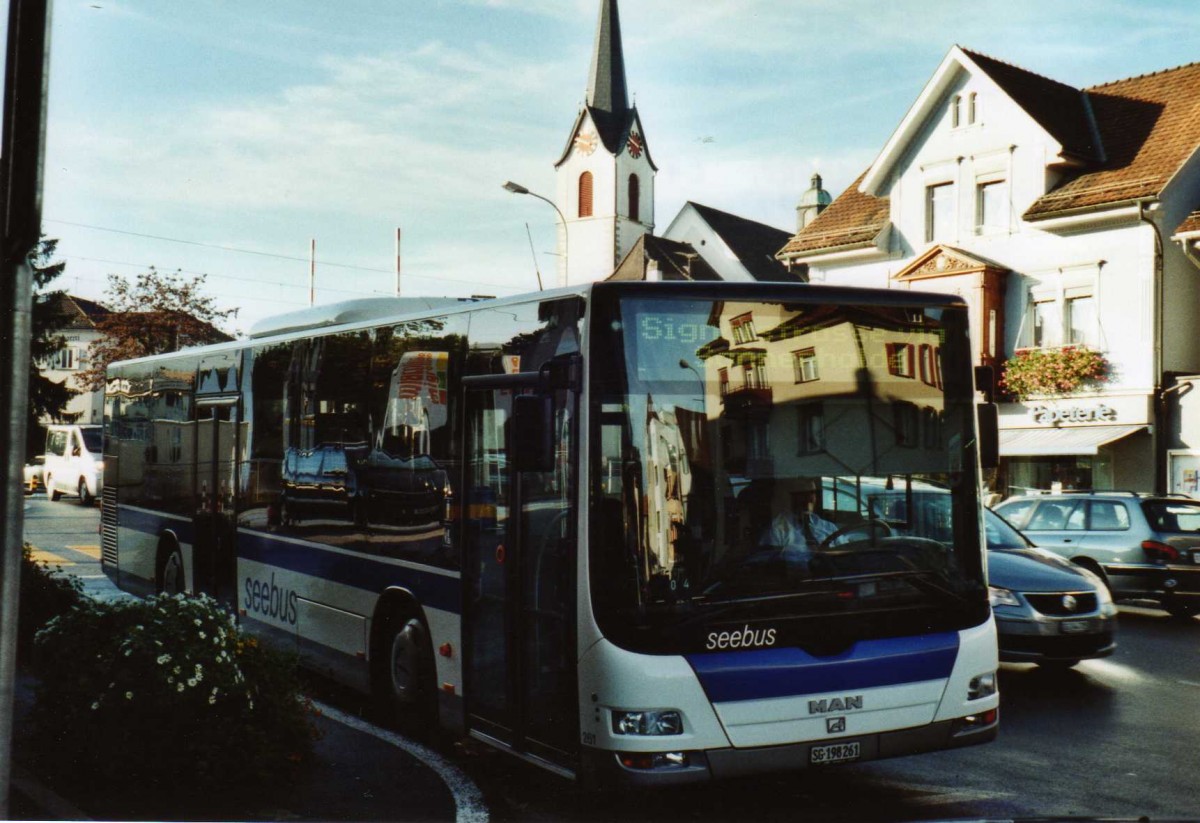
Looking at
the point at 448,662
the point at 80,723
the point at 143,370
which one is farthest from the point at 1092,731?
the point at 143,370

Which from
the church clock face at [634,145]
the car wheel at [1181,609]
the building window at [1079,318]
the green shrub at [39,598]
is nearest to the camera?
the green shrub at [39,598]

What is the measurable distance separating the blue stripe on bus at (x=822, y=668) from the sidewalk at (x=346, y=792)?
153 cm

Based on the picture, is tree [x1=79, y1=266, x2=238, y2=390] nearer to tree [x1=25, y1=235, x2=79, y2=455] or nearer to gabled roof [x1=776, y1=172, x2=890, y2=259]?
tree [x1=25, y1=235, x2=79, y2=455]

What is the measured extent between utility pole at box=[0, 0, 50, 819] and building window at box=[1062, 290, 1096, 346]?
26644 millimetres

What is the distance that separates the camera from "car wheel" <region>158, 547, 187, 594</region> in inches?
506

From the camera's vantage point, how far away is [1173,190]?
27.7 meters

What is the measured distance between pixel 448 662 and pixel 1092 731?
14.9 ft

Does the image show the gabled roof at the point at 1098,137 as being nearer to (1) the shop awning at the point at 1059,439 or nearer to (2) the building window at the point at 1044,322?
(2) the building window at the point at 1044,322

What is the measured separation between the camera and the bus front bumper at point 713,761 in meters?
5.96

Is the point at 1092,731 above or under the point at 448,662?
under

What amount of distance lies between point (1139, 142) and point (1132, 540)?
54.5 feet

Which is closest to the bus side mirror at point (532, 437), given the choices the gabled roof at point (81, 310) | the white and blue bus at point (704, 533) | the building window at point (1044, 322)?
the white and blue bus at point (704, 533)

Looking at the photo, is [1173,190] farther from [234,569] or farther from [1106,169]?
[234,569]

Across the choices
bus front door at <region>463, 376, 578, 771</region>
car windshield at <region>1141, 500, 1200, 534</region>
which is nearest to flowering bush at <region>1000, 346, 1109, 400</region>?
car windshield at <region>1141, 500, 1200, 534</region>
